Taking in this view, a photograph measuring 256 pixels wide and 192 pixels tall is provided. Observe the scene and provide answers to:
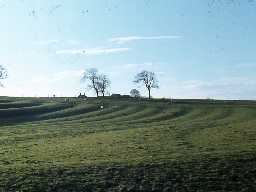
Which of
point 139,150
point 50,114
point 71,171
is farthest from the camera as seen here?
point 50,114

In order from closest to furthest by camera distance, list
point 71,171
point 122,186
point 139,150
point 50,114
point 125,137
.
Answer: point 122,186 → point 71,171 → point 139,150 → point 125,137 → point 50,114

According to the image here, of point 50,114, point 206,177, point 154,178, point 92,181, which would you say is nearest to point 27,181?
point 92,181

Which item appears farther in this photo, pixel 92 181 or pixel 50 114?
pixel 50 114

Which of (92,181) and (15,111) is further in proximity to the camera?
(15,111)

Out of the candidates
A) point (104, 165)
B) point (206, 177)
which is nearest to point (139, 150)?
point (104, 165)

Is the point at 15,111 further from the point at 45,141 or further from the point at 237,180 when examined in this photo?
the point at 237,180

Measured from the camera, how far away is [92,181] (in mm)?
26375

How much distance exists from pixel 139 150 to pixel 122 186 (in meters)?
10.7

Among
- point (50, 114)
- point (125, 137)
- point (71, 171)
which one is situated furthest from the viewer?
point (50, 114)

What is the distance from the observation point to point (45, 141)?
156 feet

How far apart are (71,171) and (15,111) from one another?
7067cm

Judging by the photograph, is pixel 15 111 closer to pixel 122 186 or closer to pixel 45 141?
pixel 45 141

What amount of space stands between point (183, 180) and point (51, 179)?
6.03m

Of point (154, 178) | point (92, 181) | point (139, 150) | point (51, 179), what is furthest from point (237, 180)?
point (139, 150)
